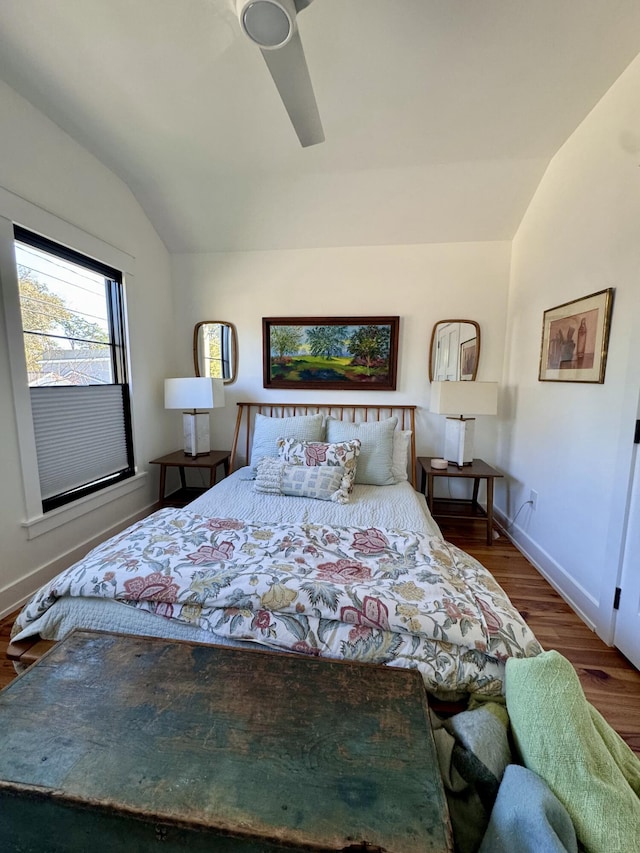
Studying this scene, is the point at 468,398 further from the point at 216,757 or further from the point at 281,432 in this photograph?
the point at 216,757

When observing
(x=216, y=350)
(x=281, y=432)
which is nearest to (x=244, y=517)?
(x=281, y=432)

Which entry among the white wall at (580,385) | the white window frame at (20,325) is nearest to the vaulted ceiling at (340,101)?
the white wall at (580,385)

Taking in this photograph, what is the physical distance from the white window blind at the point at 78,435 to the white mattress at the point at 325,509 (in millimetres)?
933

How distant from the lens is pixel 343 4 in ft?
5.08

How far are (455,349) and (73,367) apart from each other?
3058 millimetres

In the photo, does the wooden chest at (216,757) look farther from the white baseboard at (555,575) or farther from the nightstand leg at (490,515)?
the nightstand leg at (490,515)

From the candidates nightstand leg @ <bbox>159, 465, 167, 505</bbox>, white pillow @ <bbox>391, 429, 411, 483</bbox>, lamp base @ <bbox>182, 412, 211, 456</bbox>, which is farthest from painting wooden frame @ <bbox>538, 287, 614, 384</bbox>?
nightstand leg @ <bbox>159, 465, 167, 505</bbox>

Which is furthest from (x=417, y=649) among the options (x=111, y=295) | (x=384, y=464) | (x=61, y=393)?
(x=111, y=295)

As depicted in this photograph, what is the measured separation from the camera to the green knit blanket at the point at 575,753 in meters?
0.69

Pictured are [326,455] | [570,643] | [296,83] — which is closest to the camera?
[296,83]

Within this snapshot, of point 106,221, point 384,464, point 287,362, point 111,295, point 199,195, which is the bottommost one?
point 384,464

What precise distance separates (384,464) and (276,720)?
6.57ft

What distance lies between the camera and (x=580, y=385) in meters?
2.10

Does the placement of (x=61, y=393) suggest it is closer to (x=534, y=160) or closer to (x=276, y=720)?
(x=276, y=720)
